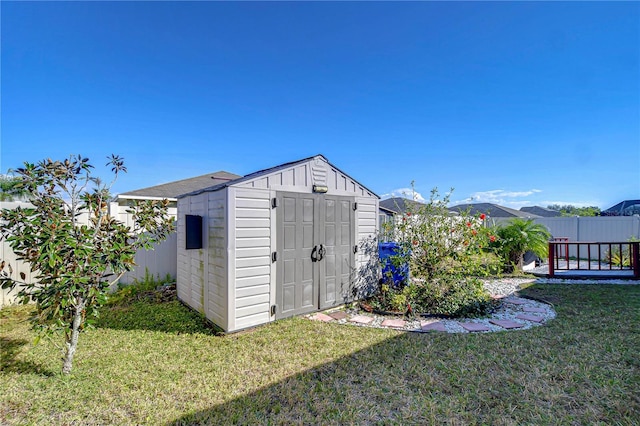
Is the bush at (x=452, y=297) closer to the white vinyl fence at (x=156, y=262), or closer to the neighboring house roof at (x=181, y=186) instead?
the white vinyl fence at (x=156, y=262)

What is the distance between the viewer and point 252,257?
3742 mm

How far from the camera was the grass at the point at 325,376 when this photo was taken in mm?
2049

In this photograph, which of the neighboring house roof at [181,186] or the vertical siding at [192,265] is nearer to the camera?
the vertical siding at [192,265]

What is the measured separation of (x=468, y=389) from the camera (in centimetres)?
237

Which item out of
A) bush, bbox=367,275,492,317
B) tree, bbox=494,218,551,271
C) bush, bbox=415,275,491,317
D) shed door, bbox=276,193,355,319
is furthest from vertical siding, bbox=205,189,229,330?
tree, bbox=494,218,551,271

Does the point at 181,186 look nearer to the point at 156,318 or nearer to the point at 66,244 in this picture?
the point at 156,318

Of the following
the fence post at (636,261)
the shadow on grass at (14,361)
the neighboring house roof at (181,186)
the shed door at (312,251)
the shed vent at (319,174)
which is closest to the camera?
the shadow on grass at (14,361)

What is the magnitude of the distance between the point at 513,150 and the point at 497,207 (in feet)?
26.0

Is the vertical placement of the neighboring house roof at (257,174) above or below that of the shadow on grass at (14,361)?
above

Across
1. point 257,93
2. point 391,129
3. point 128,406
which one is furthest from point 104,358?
point 391,129

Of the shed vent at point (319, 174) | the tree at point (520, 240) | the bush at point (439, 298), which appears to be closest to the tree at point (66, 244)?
the shed vent at point (319, 174)

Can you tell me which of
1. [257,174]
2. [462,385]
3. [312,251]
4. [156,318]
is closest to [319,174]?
[257,174]

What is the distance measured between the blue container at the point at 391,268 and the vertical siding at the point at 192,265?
3.17 meters

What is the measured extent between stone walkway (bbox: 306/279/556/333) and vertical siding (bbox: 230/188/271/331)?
36.0 inches
